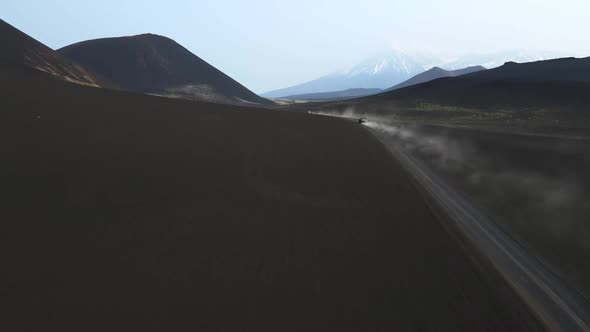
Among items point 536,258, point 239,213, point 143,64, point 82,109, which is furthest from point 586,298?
point 143,64

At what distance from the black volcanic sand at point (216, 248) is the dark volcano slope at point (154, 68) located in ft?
364

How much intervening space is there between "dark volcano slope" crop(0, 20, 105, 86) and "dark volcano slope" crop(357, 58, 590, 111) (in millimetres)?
58854

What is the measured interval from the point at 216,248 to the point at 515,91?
87799 millimetres

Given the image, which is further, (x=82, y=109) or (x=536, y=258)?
(x=82, y=109)

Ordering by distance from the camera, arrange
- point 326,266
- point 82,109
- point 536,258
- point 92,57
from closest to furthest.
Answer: point 326,266
point 536,258
point 82,109
point 92,57

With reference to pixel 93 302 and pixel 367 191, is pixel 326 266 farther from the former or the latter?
pixel 367 191

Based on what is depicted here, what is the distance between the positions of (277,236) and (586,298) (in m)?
6.22

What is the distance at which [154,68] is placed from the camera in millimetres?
136125

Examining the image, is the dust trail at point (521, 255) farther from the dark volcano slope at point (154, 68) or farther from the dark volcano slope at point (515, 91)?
the dark volcano slope at point (154, 68)

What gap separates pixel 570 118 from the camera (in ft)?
167

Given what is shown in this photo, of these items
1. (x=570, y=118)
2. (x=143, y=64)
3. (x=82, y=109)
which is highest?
(x=143, y=64)

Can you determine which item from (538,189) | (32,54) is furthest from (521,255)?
(32,54)

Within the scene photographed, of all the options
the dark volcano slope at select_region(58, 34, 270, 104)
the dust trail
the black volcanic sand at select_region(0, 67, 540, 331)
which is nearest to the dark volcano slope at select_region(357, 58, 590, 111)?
the dust trail

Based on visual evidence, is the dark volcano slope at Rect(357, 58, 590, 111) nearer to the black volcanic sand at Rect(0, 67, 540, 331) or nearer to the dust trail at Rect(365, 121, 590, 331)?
the dust trail at Rect(365, 121, 590, 331)
